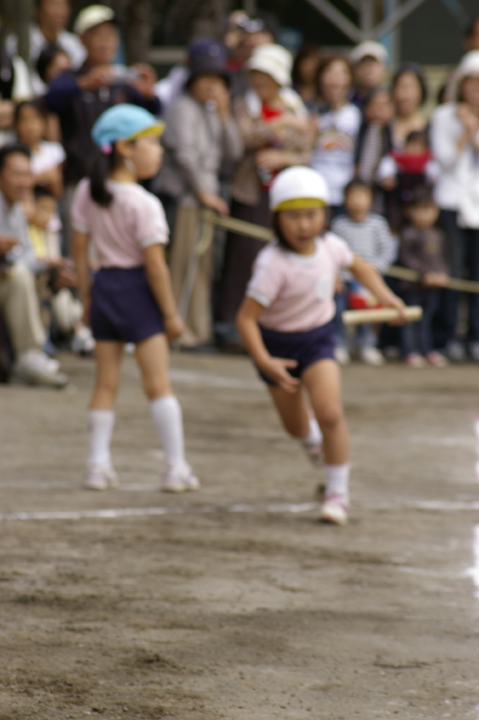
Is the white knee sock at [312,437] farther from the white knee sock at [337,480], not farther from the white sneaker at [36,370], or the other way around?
the white sneaker at [36,370]

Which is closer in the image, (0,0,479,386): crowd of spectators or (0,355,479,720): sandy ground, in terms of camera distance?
(0,355,479,720): sandy ground

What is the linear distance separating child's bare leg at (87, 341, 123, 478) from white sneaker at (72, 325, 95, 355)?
3.69 m

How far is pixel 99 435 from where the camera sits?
16.9 feet

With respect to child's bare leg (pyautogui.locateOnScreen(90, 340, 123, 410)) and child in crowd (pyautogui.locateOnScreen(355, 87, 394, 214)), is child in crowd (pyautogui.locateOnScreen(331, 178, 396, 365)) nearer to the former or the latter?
child in crowd (pyautogui.locateOnScreen(355, 87, 394, 214))

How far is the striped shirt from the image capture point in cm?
952

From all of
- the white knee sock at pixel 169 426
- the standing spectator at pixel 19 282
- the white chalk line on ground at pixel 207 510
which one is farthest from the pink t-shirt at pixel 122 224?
the standing spectator at pixel 19 282

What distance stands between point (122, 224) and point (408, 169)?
5285 mm

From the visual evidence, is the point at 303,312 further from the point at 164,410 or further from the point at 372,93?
the point at 372,93

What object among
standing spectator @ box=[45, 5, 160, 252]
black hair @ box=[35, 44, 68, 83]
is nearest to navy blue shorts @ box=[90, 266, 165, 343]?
standing spectator @ box=[45, 5, 160, 252]

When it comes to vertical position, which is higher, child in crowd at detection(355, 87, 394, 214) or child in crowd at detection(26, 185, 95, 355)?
child in crowd at detection(355, 87, 394, 214)

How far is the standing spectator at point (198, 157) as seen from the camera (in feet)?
29.7

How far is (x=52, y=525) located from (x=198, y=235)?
5.31 m

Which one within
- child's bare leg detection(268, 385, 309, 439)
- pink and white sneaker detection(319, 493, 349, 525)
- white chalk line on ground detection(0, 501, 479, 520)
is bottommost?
white chalk line on ground detection(0, 501, 479, 520)

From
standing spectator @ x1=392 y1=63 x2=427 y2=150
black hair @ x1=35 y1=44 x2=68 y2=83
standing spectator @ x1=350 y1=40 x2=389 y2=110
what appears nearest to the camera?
black hair @ x1=35 y1=44 x2=68 y2=83
